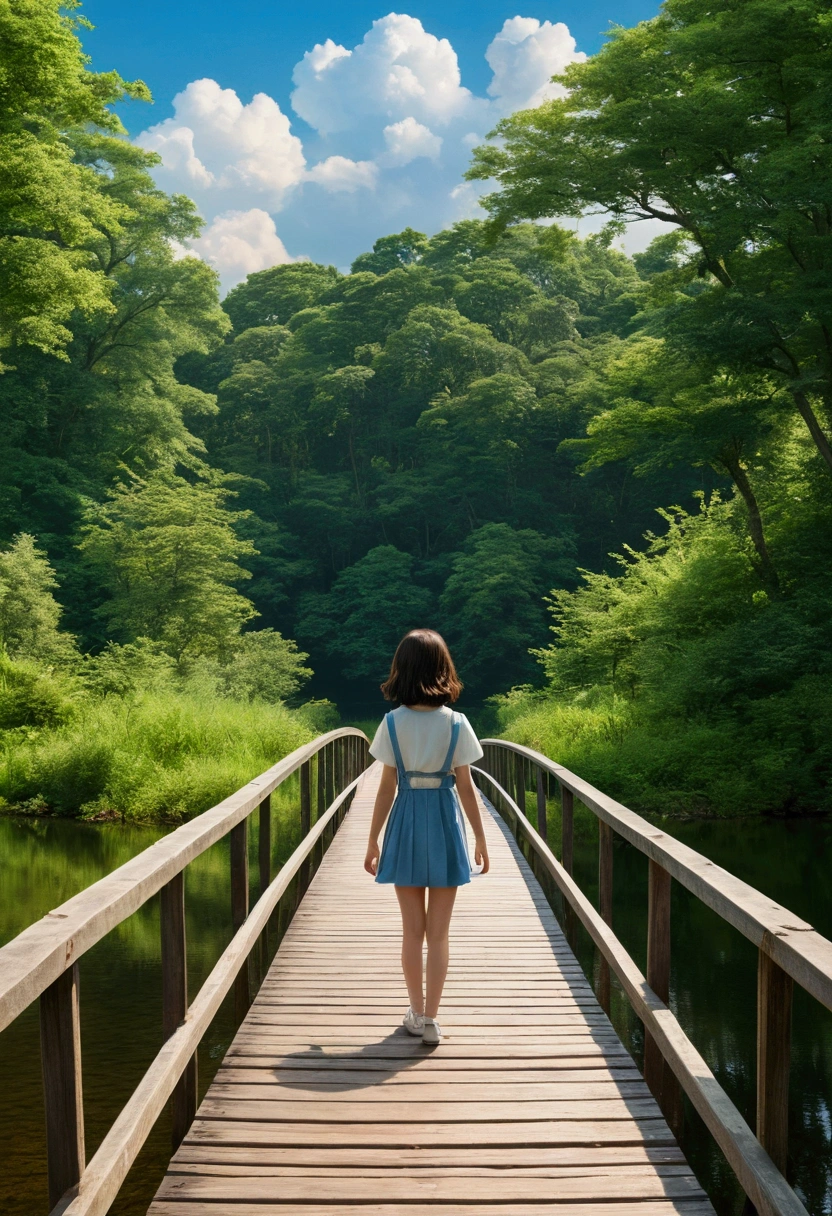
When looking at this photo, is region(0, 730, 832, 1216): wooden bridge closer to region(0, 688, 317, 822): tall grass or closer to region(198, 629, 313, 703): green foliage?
region(0, 688, 317, 822): tall grass

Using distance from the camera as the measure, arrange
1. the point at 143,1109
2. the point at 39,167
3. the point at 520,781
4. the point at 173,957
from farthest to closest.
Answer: the point at 39,167
the point at 520,781
the point at 173,957
the point at 143,1109

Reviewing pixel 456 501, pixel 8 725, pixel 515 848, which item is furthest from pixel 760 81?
pixel 456 501

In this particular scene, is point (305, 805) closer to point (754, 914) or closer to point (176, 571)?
point (754, 914)

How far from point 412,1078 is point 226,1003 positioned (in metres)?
5.34

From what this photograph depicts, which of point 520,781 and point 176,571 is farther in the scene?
point 176,571

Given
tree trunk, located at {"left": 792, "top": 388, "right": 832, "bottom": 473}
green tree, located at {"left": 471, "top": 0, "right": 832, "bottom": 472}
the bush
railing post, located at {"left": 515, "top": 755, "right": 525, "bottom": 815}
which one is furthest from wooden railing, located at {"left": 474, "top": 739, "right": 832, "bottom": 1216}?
the bush

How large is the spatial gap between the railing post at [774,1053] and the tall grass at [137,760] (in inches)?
535

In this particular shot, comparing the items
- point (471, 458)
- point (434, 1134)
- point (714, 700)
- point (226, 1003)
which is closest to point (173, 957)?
point (434, 1134)

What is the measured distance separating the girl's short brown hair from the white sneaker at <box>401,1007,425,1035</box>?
48.0 inches

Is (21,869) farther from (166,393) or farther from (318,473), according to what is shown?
(318,473)

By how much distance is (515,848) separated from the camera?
9.11 m

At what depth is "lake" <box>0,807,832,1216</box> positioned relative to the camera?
576cm

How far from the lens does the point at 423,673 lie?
3.91 meters

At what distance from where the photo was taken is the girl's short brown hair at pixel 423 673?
→ 3.91 meters
